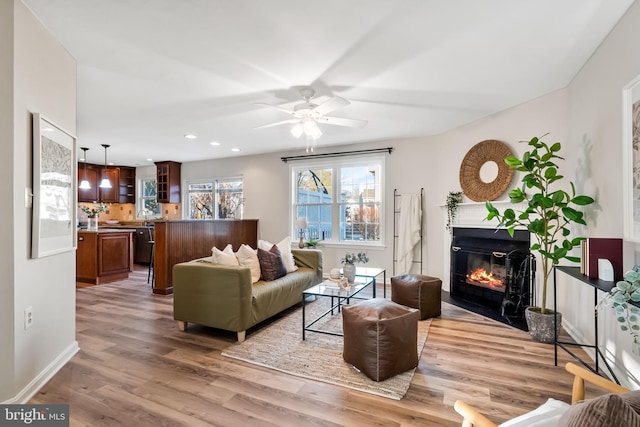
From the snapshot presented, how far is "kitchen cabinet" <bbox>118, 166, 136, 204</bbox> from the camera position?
8109 millimetres

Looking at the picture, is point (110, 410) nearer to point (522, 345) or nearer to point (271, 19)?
point (271, 19)

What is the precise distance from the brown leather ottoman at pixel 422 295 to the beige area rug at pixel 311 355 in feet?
0.50

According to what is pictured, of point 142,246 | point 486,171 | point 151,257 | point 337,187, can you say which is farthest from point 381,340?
point 142,246

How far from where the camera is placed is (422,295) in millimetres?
3578

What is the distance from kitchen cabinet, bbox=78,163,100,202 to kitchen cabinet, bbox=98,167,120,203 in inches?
4.4

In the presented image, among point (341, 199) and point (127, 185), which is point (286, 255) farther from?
point (127, 185)

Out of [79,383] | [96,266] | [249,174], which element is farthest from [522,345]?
[96,266]

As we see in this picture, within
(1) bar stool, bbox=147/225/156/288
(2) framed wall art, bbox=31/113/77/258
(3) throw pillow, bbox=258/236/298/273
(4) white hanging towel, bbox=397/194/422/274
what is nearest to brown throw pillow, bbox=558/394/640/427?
(2) framed wall art, bbox=31/113/77/258

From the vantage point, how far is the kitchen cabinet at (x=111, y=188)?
25.7 ft

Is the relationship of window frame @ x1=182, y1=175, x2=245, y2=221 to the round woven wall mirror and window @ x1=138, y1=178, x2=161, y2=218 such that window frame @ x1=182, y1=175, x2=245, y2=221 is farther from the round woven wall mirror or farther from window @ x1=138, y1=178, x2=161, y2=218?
the round woven wall mirror

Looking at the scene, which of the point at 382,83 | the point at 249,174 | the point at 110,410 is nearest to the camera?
the point at 110,410

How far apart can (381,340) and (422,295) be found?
151 centimetres

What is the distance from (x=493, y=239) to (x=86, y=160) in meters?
8.34

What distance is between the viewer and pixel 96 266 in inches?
208
